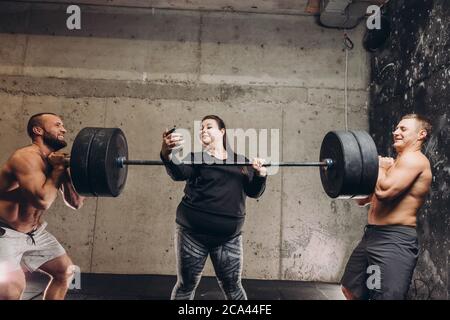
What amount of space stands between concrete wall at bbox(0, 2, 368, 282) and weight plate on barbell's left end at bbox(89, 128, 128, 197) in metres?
1.35

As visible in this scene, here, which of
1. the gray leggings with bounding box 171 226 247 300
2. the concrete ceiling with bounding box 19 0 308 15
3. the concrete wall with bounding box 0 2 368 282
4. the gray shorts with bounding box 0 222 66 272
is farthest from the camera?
the concrete ceiling with bounding box 19 0 308 15

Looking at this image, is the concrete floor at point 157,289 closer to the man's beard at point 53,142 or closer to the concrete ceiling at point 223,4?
the man's beard at point 53,142

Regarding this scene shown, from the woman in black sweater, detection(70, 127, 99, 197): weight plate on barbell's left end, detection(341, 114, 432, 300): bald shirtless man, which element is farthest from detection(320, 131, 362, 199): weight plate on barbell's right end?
detection(70, 127, 99, 197): weight plate on barbell's left end

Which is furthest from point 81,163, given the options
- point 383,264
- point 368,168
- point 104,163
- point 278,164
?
point 383,264

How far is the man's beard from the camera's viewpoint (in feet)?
9.81

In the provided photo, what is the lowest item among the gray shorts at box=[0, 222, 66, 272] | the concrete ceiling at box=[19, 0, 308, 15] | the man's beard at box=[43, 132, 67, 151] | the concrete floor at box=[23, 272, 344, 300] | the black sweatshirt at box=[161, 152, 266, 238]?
the concrete floor at box=[23, 272, 344, 300]

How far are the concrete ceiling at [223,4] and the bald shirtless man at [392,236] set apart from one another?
215cm

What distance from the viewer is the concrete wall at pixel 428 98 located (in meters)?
2.55

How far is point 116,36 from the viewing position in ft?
12.7

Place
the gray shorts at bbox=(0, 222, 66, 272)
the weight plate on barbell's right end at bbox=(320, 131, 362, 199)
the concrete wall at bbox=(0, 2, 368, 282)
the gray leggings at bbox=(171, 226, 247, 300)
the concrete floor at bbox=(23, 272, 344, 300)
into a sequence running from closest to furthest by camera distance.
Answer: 1. the weight plate on barbell's right end at bbox=(320, 131, 362, 199)
2. the gray leggings at bbox=(171, 226, 247, 300)
3. the gray shorts at bbox=(0, 222, 66, 272)
4. the concrete floor at bbox=(23, 272, 344, 300)
5. the concrete wall at bbox=(0, 2, 368, 282)

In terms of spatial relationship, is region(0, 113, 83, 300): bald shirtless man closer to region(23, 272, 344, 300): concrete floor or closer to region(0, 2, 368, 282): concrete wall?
region(23, 272, 344, 300): concrete floor
